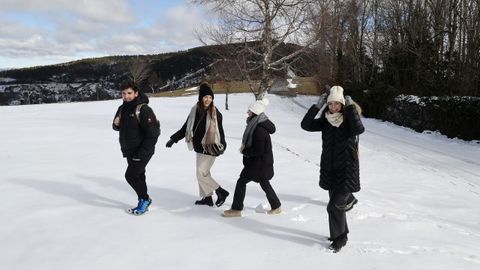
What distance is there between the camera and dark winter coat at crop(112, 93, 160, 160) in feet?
17.4

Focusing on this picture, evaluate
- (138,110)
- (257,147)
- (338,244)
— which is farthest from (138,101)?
(338,244)

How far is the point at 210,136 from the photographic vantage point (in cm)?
565

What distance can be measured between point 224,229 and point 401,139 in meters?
13.9

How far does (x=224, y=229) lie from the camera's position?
201 inches

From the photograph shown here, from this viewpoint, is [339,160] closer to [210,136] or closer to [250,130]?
[250,130]

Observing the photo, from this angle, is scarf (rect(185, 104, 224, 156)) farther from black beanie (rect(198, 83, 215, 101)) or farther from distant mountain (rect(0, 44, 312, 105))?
distant mountain (rect(0, 44, 312, 105))

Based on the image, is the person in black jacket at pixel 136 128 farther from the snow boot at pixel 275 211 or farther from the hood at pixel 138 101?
the snow boot at pixel 275 211

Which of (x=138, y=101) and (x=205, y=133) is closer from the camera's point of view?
(x=138, y=101)

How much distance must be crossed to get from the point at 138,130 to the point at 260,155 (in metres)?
1.55

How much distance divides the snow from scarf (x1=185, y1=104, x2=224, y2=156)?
33.6 inches

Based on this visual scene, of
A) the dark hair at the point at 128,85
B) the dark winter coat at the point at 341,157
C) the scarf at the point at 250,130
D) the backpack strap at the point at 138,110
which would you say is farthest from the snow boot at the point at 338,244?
the dark hair at the point at 128,85

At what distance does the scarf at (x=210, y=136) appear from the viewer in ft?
18.6

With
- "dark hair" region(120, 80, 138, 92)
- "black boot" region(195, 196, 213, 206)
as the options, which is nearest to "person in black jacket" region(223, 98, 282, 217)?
"black boot" region(195, 196, 213, 206)

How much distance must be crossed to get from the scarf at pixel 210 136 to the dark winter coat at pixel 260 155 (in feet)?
1.64
